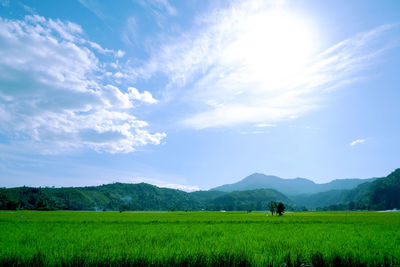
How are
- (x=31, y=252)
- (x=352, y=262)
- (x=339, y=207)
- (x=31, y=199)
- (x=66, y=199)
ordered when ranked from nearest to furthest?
(x=352, y=262)
(x=31, y=252)
(x=31, y=199)
(x=339, y=207)
(x=66, y=199)

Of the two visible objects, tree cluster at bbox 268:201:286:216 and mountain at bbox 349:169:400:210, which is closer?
tree cluster at bbox 268:201:286:216

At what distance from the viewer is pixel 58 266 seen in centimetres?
652

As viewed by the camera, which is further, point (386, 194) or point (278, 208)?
point (386, 194)

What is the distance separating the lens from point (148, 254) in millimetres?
7086

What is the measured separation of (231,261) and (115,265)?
11.2ft

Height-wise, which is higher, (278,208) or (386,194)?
(278,208)

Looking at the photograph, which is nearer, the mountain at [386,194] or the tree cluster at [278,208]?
the tree cluster at [278,208]

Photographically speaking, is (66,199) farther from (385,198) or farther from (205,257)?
(385,198)

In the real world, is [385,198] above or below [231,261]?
below

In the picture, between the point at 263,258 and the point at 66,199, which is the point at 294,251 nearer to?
the point at 263,258

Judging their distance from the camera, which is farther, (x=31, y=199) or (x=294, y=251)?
(x=31, y=199)

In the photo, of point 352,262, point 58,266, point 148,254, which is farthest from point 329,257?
point 58,266

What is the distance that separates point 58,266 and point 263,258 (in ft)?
20.0

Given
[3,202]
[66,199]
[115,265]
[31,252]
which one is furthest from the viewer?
[66,199]
